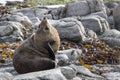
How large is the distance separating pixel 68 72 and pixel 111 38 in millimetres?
9021

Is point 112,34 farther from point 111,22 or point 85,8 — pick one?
point 85,8

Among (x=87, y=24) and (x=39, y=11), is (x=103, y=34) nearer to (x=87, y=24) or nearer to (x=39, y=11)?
(x=87, y=24)

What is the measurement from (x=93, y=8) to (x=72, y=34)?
877cm

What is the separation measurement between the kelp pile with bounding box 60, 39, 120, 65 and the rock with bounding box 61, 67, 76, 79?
3.94 metres

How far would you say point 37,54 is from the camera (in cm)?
1215

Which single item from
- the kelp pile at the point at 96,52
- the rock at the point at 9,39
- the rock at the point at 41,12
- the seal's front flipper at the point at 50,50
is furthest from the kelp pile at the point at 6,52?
the rock at the point at 41,12

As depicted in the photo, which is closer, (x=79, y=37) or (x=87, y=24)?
(x=79, y=37)

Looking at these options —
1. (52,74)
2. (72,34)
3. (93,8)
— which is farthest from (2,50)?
(93,8)

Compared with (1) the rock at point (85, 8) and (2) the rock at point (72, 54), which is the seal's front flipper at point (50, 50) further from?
(1) the rock at point (85, 8)

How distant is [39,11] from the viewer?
104 feet

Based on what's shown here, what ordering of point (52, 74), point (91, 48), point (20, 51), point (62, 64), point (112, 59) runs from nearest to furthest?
1. point (52, 74)
2. point (20, 51)
3. point (62, 64)
4. point (112, 59)
5. point (91, 48)

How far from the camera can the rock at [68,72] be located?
11085 millimetres

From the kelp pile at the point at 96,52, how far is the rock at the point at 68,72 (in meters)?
3.94

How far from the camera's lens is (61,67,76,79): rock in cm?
1109
